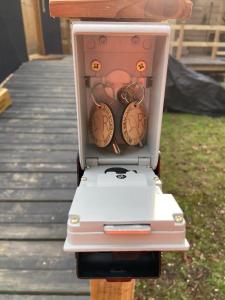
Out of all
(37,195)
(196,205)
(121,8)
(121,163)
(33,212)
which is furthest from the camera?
(196,205)

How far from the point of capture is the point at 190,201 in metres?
3.06

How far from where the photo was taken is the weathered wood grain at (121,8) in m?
0.98

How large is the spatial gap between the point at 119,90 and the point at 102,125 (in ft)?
0.59

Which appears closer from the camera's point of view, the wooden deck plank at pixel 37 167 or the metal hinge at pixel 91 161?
the metal hinge at pixel 91 161

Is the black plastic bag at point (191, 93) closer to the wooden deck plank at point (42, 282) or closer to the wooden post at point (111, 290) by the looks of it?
the wooden deck plank at point (42, 282)

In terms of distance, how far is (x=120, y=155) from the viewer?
1.39 metres

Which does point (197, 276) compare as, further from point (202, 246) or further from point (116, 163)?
point (116, 163)

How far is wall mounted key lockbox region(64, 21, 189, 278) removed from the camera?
915 mm

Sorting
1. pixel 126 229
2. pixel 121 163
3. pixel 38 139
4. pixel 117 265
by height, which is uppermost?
pixel 126 229

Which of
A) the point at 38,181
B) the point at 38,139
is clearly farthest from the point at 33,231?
the point at 38,139

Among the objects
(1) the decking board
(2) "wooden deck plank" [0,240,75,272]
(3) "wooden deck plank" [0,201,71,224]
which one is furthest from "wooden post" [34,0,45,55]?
(2) "wooden deck plank" [0,240,75,272]

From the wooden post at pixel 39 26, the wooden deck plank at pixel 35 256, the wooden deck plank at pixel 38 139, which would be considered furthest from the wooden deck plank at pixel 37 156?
the wooden post at pixel 39 26

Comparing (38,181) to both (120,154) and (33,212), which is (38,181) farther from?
(120,154)

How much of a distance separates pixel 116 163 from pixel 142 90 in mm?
359
